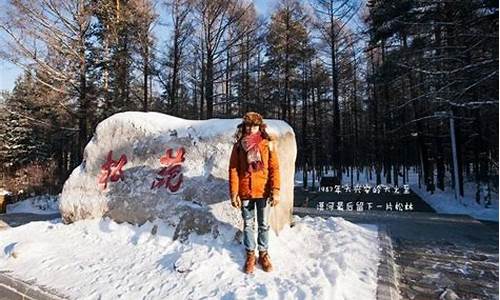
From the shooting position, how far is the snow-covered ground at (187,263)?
3.87 m

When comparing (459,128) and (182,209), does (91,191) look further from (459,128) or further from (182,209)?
(459,128)

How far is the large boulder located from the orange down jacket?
0.76 meters

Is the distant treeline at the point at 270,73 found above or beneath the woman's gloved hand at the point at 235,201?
above

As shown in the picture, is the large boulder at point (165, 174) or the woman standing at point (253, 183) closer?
the woman standing at point (253, 183)

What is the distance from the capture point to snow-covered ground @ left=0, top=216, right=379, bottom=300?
387 cm

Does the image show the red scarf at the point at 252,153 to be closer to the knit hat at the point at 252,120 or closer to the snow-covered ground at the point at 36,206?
the knit hat at the point at 252,120

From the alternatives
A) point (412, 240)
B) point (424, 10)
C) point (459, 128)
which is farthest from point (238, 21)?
point (412, 240)

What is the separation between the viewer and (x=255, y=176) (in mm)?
4293

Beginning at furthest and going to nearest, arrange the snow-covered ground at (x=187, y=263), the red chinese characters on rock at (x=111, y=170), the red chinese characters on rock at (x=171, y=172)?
the red chinese characters on rock at (x=111, y=170) → the red chinese characters on rock at (x=171, y=172) → the snow-covered ground at (x=187, y=263)

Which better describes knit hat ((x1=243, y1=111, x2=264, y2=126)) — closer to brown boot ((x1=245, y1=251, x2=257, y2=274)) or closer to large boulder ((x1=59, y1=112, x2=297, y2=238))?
large boulder ((x1=59, y1=112, x2=297, y2=238))

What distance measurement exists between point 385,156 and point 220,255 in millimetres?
20953

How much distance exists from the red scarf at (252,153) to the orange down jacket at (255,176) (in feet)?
0.14

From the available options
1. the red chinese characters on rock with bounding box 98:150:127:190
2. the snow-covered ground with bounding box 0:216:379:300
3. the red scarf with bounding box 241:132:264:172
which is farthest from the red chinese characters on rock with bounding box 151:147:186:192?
the red scarf with bounding box 241:132:264:172

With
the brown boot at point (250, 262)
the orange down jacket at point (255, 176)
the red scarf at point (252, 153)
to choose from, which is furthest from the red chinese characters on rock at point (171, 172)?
the brown boot at point (250, 262)
